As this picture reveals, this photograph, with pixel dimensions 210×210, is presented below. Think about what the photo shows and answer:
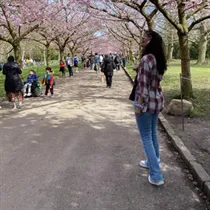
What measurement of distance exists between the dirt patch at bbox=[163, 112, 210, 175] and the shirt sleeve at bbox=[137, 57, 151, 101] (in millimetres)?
1529

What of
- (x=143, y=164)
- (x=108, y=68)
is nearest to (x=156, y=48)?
(x=143, y=164)

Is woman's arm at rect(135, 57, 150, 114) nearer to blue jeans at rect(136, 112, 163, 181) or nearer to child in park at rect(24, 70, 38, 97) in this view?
blue jeans at rect(136, 112, 163, 181)

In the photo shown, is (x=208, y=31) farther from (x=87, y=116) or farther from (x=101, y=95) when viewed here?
(x=87, y=116)

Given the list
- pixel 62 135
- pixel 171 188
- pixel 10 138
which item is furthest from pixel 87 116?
pixel 171 188

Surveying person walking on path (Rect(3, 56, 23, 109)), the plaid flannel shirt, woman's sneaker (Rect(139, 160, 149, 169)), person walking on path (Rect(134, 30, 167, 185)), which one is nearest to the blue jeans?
person walking on path (Rect(134, 30, 167, 185))

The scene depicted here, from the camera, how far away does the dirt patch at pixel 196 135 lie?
468 centimetres

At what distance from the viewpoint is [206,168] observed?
418cm

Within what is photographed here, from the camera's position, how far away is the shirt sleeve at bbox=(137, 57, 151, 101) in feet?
11.4

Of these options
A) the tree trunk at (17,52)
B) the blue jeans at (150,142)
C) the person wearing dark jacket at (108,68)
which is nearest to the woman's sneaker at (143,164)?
the blue jeans at (150,142)

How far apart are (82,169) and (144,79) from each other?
174 cm

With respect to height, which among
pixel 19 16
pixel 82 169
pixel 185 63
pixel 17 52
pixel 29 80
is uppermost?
pixel 19 16

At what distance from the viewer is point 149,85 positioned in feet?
11.6

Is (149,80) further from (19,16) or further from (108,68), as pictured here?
(19,16)

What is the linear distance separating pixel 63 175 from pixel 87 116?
13.8ft
